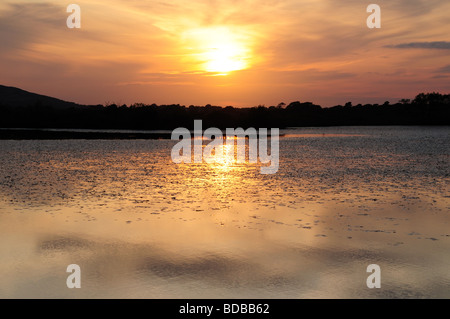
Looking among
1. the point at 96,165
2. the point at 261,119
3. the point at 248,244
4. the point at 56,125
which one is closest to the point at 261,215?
the point at 248,244

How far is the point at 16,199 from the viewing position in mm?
16938

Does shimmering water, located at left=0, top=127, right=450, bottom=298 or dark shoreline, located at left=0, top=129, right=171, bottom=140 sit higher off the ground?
dark shoreline, located at left=0, top=129, right=171, bottom=140

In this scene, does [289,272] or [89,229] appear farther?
[89,229]

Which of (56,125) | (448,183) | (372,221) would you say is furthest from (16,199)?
(56,125)

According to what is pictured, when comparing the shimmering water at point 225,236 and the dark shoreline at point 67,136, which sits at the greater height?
the dark shoreline at point 67,136

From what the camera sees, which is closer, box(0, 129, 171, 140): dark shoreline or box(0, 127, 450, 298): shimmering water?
box(0, 127, 450, 298): shimmering water

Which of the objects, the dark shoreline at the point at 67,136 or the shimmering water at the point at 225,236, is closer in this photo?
the shimmering water at the point at 225,236

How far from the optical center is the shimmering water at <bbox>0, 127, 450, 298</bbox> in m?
8.38

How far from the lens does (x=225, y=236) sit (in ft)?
38.9

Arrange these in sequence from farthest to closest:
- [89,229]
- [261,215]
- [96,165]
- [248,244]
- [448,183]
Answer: [96,165] → [448,183] → [261,215] → [89,229] → [248,244]

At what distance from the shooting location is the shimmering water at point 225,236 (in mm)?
8375
